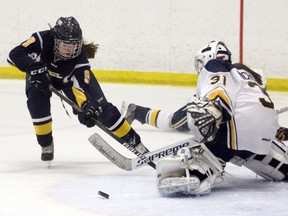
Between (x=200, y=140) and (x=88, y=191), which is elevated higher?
(x=200, y=140)

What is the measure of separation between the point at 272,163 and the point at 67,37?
103 cm

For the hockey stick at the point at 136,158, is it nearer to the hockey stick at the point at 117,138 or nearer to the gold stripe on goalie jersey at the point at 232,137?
the hockey stick at the point at 117,138

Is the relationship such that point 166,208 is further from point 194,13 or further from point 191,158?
point 194,13

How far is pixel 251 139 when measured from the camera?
9.31 ft

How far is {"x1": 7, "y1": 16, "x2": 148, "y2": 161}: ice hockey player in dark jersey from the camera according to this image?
3.36 meters

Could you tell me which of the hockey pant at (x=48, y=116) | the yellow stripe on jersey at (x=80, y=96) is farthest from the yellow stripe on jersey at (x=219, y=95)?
the yellow stripe on jersey at (x=80, y=96)

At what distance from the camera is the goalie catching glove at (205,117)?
2629 millimetres

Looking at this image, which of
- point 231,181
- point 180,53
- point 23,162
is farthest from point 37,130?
point 180,53

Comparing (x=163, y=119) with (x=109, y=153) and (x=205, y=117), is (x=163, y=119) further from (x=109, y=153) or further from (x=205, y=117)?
(x=205, y=117)

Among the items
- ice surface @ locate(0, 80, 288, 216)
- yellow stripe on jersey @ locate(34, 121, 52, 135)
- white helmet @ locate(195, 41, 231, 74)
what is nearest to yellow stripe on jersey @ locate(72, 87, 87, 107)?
yellow stripe on jersey @ locate(34, 121, 52, 135)

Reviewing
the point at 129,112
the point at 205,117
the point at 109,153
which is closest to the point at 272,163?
the point at 205,117

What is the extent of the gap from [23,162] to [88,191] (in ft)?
2.48

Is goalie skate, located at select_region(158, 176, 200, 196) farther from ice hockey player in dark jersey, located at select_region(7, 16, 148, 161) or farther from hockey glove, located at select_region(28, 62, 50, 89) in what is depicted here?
hockey glove, located at select_region(28, 62, 50, 89)

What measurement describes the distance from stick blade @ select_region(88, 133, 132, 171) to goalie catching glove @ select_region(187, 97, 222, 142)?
604 mm
